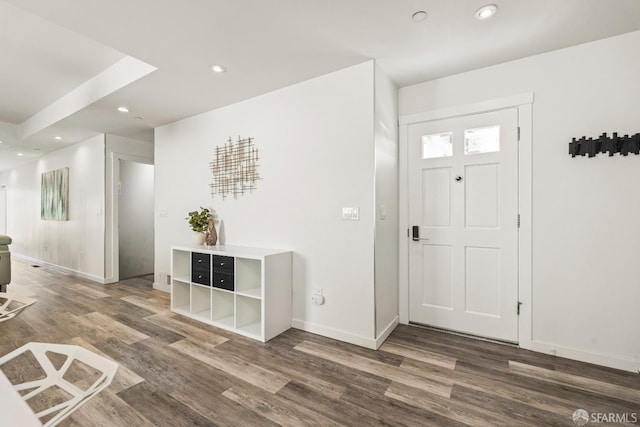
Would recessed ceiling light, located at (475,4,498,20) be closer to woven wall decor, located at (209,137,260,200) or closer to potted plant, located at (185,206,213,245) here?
woven wall decor, located at (209,137,260,200)

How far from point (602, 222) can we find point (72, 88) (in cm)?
566

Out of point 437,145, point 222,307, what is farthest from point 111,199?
point 437,145

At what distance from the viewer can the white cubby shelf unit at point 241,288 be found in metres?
2.78

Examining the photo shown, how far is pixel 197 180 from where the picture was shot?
3.94 m

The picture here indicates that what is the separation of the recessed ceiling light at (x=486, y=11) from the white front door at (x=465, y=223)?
0.91 m

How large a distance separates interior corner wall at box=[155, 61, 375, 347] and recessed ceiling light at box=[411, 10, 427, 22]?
57cm

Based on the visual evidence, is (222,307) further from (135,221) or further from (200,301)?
(135,221)

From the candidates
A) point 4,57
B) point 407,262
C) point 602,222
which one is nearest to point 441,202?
point 407,262

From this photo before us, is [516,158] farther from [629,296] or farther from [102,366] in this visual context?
[102,366]

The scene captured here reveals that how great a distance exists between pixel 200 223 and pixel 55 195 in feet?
15.0

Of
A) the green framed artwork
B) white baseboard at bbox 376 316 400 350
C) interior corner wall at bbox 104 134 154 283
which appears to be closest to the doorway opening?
interior corner wall at bbox 104 134 154 283

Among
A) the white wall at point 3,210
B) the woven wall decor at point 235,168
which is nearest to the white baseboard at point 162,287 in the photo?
the woven wall decor at point 235,168

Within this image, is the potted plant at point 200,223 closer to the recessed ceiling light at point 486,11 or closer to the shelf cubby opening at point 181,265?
the shelf cubby opening at point 181,265

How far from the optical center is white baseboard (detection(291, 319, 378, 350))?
8.52 feet
